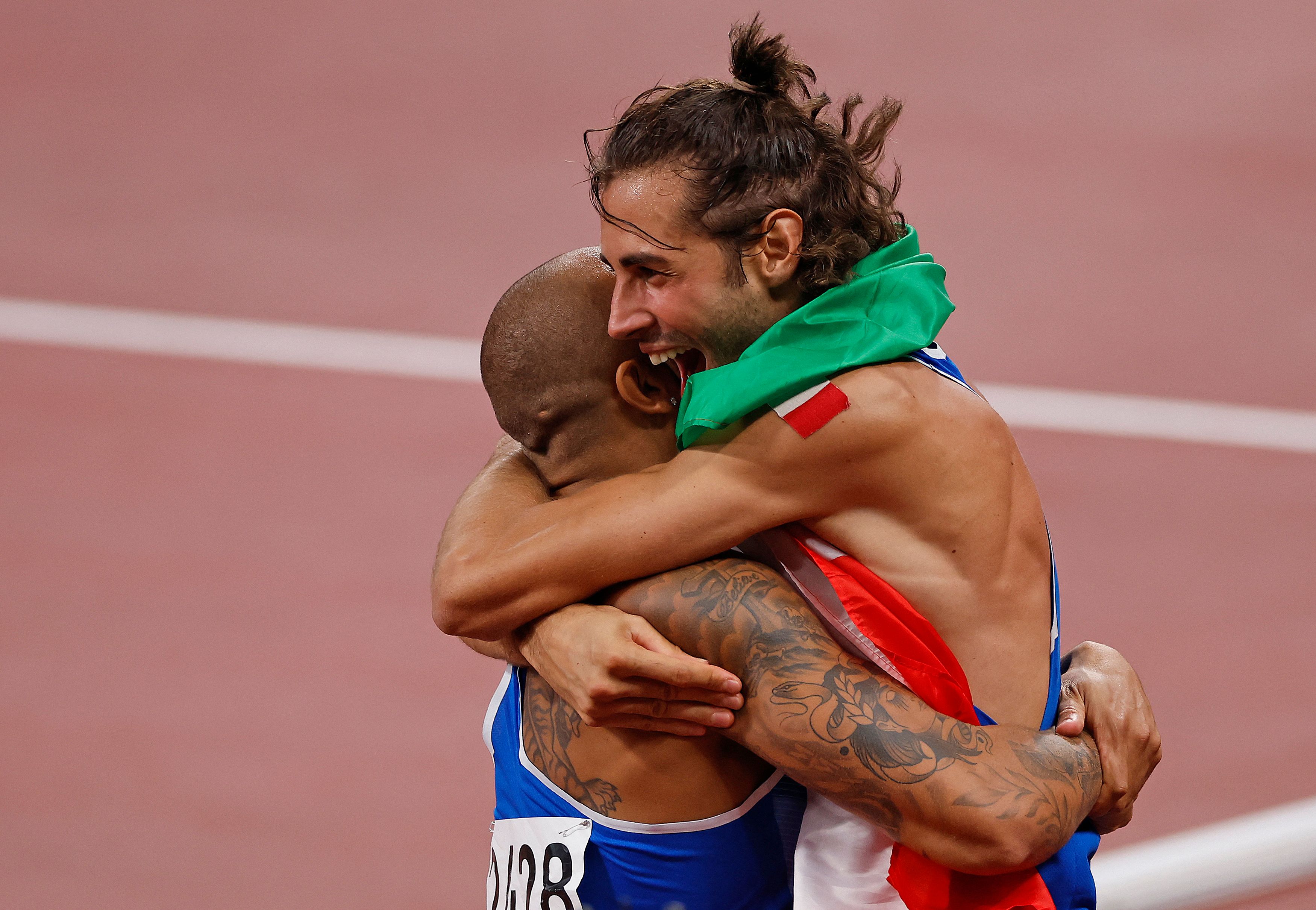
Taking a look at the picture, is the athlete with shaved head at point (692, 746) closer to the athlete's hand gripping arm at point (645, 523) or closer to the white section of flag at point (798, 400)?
the athlete's hand gripping arm at point (645, 523)

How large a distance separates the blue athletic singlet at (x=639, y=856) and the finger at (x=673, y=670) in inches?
14.4

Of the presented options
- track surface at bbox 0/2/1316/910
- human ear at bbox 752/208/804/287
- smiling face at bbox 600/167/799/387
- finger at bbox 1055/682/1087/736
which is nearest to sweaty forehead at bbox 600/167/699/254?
smiling face at bbox 600/167/799/387

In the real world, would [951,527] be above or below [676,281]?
below

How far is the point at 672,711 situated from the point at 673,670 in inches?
5.6

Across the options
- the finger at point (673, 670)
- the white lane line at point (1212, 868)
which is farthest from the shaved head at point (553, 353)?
the white lane line at point (1212, 868)

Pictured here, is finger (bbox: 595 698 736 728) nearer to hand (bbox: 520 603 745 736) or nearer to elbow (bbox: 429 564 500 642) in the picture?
hand (bbox: 520 603 745 736)

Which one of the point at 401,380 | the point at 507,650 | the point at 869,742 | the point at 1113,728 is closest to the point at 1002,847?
the point at 869,742

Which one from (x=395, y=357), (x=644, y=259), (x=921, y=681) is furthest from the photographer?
(x=395, y=357)

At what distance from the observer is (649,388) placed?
9.28 feet

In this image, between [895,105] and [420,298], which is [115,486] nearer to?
[420,298]

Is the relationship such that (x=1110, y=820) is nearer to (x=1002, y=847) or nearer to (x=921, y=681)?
(x=1002, y=847)

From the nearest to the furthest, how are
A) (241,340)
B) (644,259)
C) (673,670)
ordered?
(673,670), (644,259), (241,340)

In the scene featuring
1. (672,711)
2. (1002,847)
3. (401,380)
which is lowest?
(1002,847)

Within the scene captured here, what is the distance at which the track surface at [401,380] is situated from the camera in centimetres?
562
